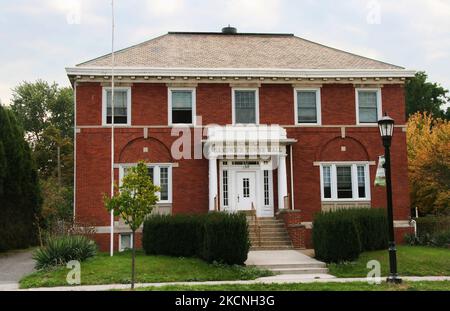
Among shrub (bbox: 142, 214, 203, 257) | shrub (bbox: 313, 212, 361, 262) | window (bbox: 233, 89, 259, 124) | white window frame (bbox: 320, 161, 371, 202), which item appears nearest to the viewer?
shrub (bbox: 313, 212, 361, 262)

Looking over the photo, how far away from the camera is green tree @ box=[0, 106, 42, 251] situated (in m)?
24.9

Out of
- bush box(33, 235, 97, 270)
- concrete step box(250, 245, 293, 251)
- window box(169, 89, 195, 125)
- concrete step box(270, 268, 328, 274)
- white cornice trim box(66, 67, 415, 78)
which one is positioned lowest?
concrete step box(270, 268, 328, 274)

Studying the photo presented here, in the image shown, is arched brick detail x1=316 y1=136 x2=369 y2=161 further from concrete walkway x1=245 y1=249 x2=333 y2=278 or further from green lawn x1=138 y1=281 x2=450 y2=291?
green lawn x1=138 y1=281 x2=450 y2=291

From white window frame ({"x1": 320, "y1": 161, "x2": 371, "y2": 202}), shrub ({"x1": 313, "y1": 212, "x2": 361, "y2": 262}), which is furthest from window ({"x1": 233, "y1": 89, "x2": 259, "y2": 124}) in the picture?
shrub ({"x1": 313, "y1": 212, "x2": 361, "y2": 262})

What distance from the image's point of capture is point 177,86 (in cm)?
2605

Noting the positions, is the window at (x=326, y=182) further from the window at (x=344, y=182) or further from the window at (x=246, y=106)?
the window at (x=246, y=106)

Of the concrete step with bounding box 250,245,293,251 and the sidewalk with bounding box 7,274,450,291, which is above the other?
the concrete step with bounding box 250,245,293,251

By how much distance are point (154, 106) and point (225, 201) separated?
5564mm

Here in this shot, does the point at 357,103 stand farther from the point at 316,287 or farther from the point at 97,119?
the point at 316,287

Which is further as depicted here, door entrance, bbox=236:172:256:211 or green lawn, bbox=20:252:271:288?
door entrance, bbox=236:172:256:211

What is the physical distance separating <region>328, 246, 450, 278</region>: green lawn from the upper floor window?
882 cm

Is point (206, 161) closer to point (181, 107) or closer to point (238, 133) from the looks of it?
point (238, 133)

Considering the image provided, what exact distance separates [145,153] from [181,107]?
109 inches

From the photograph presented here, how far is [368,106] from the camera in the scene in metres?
27.1
